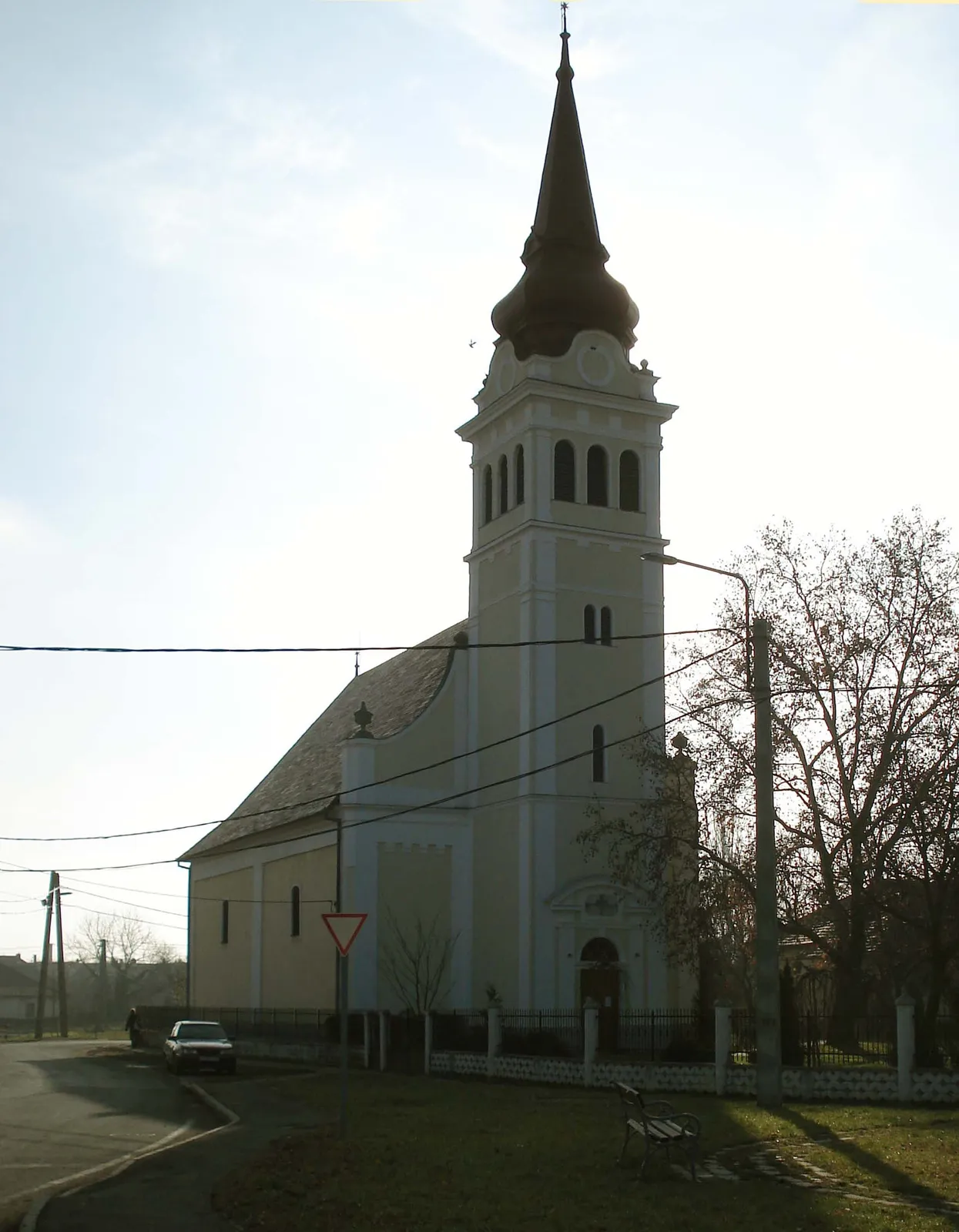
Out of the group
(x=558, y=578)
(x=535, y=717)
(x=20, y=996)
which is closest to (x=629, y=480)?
(x=558, y=578)

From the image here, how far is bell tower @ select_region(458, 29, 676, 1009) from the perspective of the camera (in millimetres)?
35875

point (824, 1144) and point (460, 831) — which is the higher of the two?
point (460, 831)

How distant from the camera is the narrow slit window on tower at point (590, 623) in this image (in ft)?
122

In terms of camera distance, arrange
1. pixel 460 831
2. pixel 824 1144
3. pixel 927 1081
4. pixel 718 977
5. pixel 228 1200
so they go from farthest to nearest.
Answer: pixel 718 977, pixel 460 831, pixel 927 1081, pixel 824 1144, pixel 228 1200

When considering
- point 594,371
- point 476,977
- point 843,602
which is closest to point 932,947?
point 843,602

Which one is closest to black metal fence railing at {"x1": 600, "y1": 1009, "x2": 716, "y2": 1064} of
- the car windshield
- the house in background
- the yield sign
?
the car windshield

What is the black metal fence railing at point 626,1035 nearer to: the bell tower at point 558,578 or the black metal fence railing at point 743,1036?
the black metal fence railing at point 743,1036

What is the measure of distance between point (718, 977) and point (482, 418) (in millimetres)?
19275

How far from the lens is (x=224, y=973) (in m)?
48.1

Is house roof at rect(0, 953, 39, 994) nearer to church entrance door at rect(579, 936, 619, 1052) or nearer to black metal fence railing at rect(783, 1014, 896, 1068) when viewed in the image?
church entrance door at rect(579, 936, 619, 1052)

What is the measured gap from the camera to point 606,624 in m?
37.8

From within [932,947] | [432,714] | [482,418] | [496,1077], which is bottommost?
[496,1077]

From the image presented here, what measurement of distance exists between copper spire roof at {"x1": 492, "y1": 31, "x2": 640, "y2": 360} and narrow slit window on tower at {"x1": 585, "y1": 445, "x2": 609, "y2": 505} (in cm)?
273

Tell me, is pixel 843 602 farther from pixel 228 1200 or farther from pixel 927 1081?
pixel 228 1200
